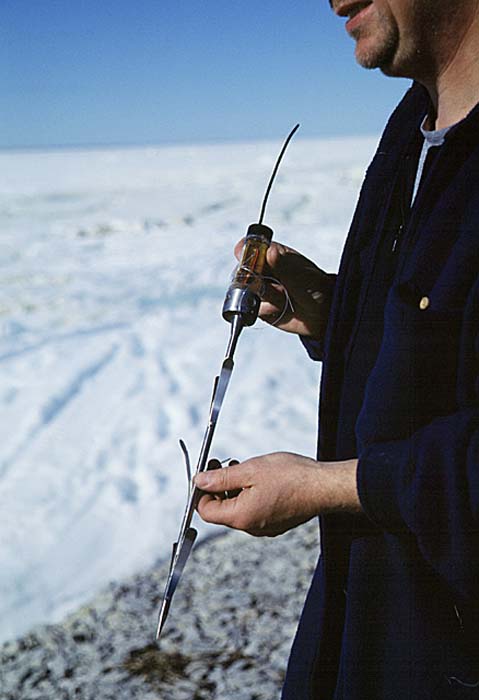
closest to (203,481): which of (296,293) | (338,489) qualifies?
(338,489)

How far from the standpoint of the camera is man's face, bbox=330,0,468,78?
90 centimetres

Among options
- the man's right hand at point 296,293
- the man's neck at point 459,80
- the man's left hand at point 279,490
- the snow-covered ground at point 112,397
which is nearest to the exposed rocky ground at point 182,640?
the snow-covered ground at point 112,397

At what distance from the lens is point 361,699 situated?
3.17 feet

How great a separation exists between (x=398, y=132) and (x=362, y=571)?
0.57 meters

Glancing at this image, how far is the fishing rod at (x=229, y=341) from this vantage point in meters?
0.89

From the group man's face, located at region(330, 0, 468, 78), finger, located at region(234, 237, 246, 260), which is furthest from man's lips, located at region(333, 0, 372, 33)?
finger, located at region(234, 237, 246, 260)

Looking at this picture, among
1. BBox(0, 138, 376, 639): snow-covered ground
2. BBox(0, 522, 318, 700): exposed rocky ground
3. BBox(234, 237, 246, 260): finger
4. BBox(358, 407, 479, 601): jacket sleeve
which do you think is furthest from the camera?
BBox(0, 138, 376, 639): snow-covered ground

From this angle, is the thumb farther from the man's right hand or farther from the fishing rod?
the man's right hand

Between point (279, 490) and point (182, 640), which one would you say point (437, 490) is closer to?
point (279, 490)

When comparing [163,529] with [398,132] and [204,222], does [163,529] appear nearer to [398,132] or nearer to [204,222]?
[398,132]

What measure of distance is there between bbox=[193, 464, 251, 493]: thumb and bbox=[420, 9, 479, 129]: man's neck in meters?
0.48

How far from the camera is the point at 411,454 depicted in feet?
2.52

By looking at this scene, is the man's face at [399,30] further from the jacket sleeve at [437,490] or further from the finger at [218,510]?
the finger at [218,510]

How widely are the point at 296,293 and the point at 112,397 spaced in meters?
3.03
